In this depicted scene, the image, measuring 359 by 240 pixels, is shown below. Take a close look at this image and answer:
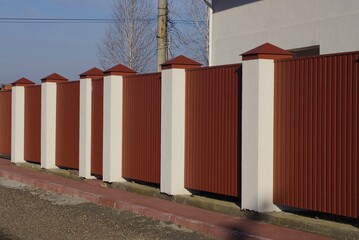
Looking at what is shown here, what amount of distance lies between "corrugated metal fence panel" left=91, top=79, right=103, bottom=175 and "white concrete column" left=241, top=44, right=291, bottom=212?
5.28 m

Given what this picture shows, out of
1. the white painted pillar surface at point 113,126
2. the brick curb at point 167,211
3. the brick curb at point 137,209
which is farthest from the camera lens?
the white painted pillar surface at point 113,126

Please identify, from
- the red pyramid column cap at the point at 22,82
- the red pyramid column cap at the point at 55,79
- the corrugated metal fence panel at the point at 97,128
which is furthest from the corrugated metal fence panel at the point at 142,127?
the red pyramid column cap at the point at 22,82

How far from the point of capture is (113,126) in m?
12.9

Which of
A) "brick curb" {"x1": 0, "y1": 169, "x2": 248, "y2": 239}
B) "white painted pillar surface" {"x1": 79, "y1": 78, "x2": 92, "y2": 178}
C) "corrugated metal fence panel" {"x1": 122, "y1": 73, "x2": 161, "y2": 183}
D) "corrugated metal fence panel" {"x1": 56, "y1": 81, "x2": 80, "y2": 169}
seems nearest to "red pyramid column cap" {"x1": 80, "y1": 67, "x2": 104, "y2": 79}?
"white painted pillar surface" {"x1": 79, "y1": 78, "x2": 92, "y2": 178}

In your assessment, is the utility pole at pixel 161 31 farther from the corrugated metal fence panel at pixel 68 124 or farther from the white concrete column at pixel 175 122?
the white concrete column at pixel 175 122

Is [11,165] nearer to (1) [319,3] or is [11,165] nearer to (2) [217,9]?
(2) [217,9]

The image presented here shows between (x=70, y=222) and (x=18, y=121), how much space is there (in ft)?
28.1

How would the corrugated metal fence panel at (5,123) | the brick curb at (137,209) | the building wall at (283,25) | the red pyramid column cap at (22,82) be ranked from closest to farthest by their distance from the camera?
the brick curb at (137,209), the building wall at (283,25), the red pyramid column cap at (22,82), the corrugated metal fence panel at (5,123)

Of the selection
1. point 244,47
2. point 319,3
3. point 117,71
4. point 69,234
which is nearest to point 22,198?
point 117,71

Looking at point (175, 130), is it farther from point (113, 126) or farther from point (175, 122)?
point (113, 126)

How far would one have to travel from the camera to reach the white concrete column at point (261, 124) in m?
8.82

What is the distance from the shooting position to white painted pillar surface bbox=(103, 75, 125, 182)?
12844 mm

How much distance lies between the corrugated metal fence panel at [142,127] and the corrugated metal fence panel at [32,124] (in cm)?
488

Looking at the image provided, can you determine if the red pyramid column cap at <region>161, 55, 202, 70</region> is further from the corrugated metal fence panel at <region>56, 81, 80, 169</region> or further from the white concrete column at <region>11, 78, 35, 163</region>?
the white concrete column at <region>11, 78, 35, 163</region>
